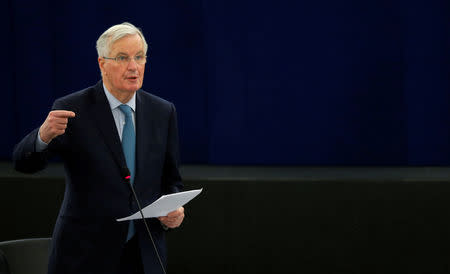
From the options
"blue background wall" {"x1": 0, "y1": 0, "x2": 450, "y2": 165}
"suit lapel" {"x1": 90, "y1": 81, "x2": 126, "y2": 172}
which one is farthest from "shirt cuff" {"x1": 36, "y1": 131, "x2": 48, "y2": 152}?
"blue background wall" {"x1": 0, "y1": 0, "x2": 450, "y2": 165}

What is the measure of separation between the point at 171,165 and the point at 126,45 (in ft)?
1.47

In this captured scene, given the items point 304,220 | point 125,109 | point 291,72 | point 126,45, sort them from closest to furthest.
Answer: point 126,45 → point 125,109 → point 304,220 → point 291,72

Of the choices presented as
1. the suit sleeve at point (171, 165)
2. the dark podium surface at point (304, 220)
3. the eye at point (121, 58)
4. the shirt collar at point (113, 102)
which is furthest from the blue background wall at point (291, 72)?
the eye at point (121, 58)

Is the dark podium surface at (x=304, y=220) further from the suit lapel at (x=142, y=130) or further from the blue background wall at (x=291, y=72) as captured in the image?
the suit lapel at (x=142, y=130)

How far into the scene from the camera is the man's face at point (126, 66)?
1879 millimetres

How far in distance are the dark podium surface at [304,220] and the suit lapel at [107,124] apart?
148 centimetres

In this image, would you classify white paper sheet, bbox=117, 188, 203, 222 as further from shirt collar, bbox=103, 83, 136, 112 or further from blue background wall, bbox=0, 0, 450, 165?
blue background wall, bbox=0, 0, 450, 165

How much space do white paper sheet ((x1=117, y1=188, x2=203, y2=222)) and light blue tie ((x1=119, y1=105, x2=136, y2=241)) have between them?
0.18 meters

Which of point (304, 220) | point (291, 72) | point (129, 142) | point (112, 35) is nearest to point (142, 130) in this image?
point (129, 142)

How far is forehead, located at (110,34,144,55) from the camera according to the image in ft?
6.16

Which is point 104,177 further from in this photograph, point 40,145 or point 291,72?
point 291,72

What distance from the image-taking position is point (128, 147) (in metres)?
1.96

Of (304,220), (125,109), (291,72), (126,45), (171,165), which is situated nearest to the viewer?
(126,45)

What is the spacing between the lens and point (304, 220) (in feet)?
11.0
